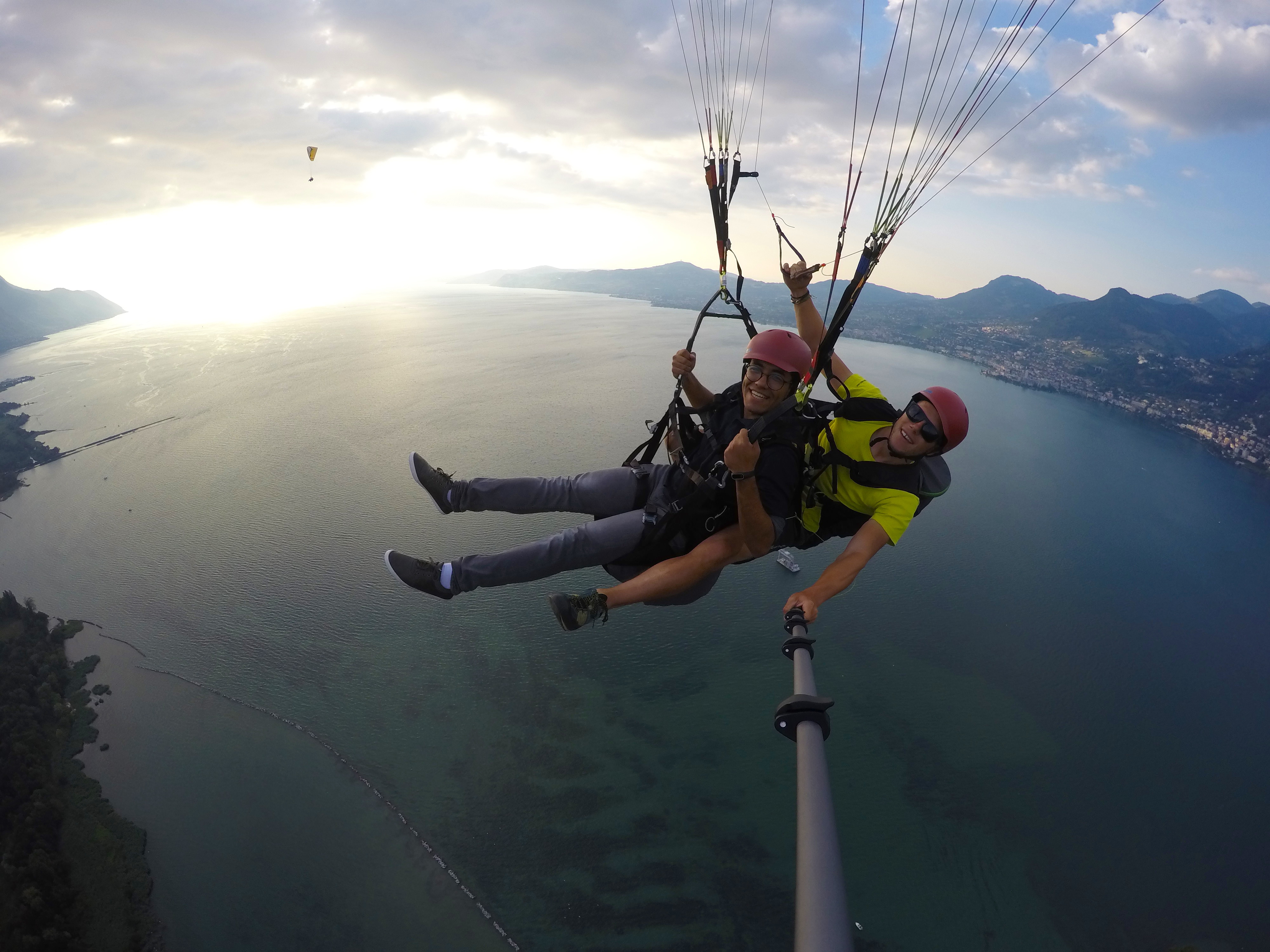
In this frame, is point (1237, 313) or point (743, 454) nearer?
point (743, 454)

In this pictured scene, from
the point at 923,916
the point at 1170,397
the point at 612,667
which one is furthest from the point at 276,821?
the point at 1170,397

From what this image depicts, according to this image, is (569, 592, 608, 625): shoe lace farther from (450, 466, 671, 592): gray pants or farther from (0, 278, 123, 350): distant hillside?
(0, 278, 123, 350): distant hillside

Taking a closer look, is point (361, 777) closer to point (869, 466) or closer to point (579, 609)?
point (579, 609)

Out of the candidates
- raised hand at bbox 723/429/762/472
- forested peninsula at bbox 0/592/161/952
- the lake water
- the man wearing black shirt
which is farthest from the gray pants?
forested peninsula at bbox 0/592/161/952

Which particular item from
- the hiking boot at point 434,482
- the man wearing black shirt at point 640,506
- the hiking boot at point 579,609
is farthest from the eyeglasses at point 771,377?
the hiking boot at point 434,482

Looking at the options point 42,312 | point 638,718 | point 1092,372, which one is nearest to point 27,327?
point 42,312

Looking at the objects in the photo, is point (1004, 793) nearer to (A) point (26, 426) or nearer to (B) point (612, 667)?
(B) point (612, 667)
